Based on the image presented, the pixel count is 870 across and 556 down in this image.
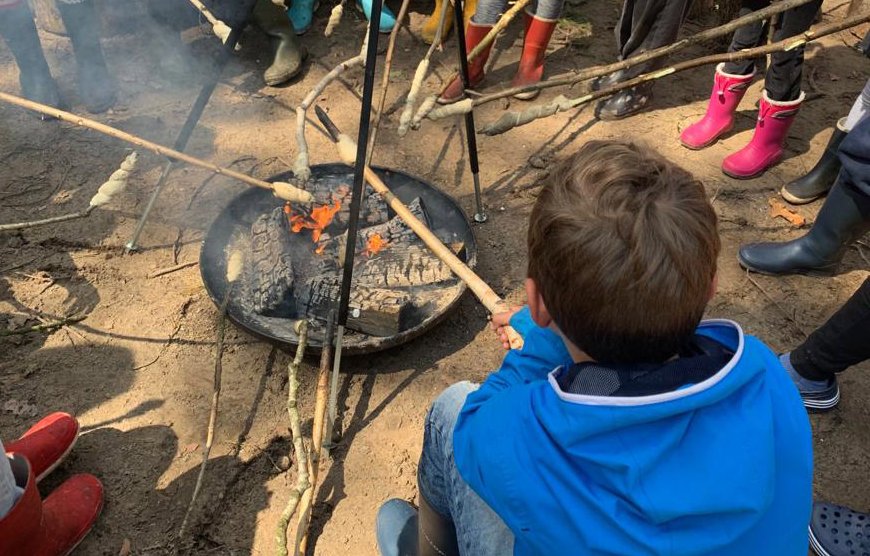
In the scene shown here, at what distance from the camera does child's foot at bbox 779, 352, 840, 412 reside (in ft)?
8.57

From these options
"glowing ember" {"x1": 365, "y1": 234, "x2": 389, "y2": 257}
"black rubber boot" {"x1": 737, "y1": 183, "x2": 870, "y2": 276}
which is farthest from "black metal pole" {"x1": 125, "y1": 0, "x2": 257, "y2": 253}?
"black rubber boot" {"x1": 737, "y1": 183, "x2": 870, "y2": 276}

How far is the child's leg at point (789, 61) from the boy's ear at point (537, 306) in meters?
2.77

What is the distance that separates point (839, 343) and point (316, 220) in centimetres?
221

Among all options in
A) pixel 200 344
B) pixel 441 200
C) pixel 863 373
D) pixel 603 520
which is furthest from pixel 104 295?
pixel 863 373

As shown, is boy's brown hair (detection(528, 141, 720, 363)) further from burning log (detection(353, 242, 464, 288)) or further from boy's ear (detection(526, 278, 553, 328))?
burning log (detection(353, 242, 464, 288))

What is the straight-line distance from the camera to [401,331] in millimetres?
2707

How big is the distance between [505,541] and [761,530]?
1.65ft

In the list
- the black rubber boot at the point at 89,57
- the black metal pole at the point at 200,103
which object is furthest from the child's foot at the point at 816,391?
the black rubber boot at the point at 89,57

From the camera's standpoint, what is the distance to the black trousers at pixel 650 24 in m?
3.86

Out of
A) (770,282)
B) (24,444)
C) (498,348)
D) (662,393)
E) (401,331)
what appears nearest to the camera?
(662,393)

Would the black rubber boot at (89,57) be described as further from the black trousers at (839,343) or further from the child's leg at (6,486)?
the black trousers at (839,343)

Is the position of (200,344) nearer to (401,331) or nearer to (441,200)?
(401,331)

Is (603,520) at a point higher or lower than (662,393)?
lower

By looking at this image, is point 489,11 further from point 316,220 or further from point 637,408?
point 637,408
